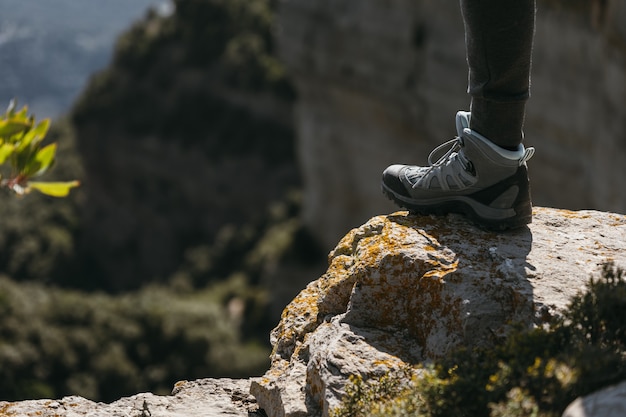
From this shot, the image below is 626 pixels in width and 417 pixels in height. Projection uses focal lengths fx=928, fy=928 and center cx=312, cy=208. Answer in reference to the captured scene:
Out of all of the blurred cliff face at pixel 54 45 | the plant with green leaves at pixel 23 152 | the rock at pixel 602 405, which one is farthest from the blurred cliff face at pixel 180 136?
the rock at pixel 602 405

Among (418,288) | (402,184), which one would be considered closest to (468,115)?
(402,184)

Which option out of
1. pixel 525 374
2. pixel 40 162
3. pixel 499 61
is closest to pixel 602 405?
pixel 525 374

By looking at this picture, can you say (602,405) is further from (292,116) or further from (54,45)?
(292,116)

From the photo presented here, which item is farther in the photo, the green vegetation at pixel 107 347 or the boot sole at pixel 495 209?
the green vegetation at pixel 107 347

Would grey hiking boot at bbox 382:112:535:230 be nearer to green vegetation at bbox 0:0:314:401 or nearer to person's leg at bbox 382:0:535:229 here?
person's leg at bbox 382:0:535:229

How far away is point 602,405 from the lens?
201 cm

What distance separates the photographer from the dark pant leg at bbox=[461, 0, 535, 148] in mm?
2697

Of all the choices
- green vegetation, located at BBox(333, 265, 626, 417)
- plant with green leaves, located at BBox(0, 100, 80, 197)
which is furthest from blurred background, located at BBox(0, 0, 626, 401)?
plant with green leaves, located at BBox(0, 100, 80, 197)

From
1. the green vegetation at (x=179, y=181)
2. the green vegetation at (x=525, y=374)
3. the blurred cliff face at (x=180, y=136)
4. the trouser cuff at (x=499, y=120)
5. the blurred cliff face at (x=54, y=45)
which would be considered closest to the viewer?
the green vegetation at (x=525, y=374)

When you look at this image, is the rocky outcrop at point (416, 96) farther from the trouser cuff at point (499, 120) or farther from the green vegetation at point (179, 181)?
the trouser cuff at point (499, 120)

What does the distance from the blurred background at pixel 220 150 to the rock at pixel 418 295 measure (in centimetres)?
864

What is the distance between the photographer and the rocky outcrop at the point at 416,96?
494 inches

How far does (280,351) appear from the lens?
3154mm

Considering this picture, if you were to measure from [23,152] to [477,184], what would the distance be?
1.50 metres
